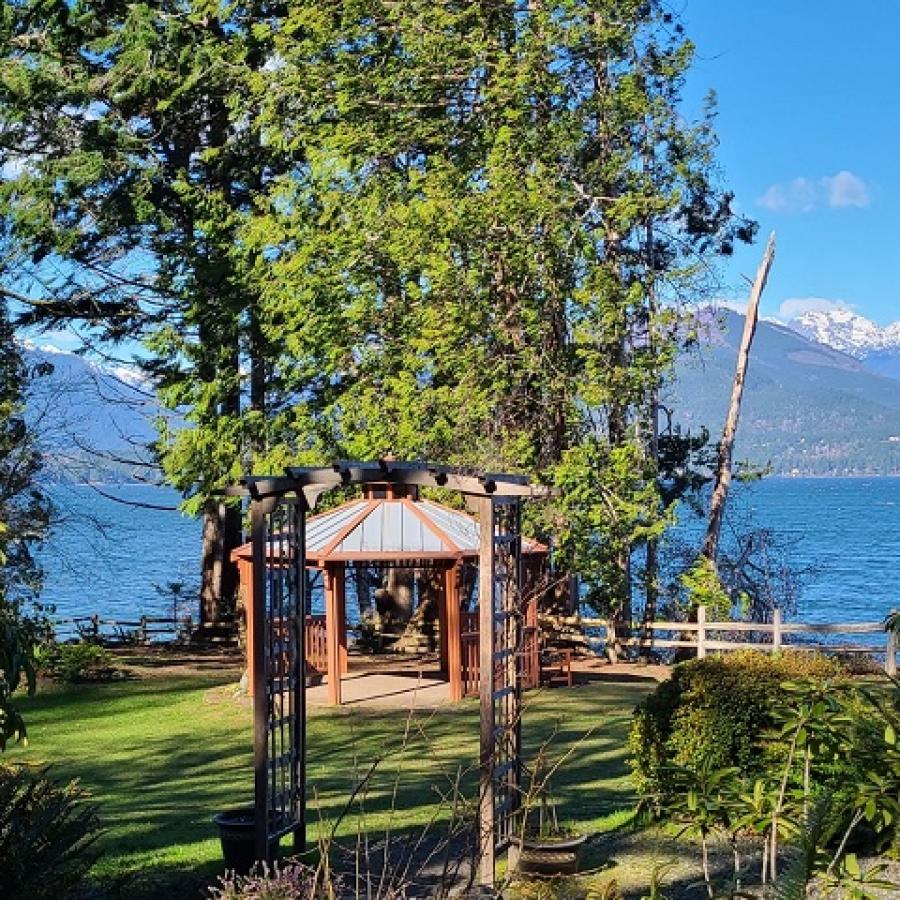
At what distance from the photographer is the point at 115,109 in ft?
82.6

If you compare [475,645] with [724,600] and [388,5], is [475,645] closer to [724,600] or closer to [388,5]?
[724,600]

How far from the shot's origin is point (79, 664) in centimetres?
2205

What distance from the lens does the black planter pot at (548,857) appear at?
823 centimetres

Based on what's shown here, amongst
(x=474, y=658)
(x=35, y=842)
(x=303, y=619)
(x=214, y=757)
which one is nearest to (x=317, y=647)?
(x=474, y=658)

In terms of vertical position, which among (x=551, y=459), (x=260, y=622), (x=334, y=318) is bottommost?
(x=260, y=622)

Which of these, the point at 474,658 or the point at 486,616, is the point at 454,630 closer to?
the point at 474,658

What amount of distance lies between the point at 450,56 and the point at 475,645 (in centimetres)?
1011

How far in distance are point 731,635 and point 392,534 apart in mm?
7540

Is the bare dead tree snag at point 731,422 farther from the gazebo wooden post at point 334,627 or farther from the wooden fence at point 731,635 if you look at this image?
the gazebo wooden post at point 334,627

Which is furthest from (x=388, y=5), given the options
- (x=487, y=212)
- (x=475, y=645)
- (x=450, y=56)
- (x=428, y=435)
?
(x=475, y=645)

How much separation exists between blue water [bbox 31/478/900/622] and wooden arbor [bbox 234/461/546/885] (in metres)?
15.2

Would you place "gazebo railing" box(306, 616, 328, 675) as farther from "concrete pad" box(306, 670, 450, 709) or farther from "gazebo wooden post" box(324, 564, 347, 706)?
"gazebo wooden post" box(324, 564, 347, 706)

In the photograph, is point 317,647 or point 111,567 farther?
point 111,567

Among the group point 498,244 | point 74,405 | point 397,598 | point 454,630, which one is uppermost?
point 498,244
